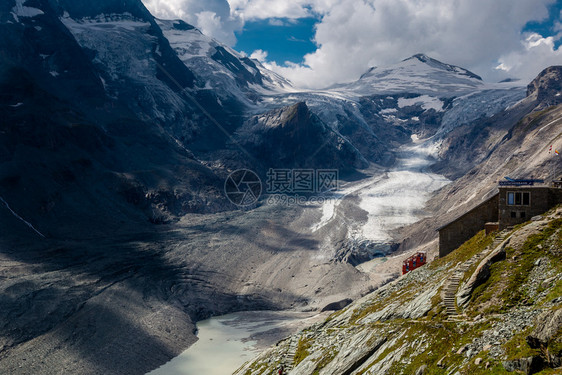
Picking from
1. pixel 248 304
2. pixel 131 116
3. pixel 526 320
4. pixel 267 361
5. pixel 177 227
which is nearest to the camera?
pixel 526 320

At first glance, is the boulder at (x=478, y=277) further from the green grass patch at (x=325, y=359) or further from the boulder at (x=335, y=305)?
the boulder at (x=335, y=305)

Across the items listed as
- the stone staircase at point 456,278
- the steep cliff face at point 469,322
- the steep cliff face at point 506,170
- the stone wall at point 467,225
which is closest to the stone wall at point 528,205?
the stone staircase at point 456,278

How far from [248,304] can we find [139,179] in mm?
66364

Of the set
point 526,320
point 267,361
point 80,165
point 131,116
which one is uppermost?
point 131,116

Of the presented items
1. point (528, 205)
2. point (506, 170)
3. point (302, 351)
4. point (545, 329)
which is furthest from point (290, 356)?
point (506, 170)

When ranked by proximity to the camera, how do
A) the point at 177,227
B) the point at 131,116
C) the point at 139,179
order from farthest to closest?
1. the point at 131,116
2. the point at 139,179
3. the point at 177,227

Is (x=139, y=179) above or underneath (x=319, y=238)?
above

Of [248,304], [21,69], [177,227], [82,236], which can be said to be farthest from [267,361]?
[21,69]

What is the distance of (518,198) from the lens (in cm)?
3225

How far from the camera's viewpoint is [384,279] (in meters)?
101

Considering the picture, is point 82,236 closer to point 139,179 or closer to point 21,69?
point 139,179

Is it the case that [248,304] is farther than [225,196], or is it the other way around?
[225,196]

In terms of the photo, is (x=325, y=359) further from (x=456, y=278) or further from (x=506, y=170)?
(x=506, y=170)

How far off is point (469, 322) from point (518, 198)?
1271cm
